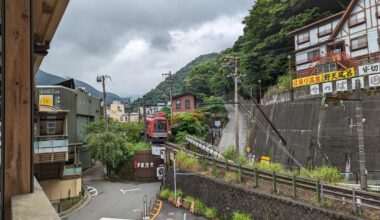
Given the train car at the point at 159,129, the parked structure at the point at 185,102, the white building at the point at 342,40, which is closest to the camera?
the white building at the point at 342,40

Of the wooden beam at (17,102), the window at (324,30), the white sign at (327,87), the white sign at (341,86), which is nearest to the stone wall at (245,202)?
the white sign at (327,87)

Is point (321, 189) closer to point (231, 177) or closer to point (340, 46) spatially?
point (231, 177)

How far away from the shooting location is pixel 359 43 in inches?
1028

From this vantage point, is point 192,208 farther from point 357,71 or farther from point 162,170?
point 357,71

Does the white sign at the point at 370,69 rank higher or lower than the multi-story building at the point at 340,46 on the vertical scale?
lower

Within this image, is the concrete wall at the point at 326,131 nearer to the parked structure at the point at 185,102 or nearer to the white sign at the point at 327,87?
the white sign at the point at 327,87

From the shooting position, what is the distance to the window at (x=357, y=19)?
2547 cm

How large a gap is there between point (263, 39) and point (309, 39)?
7674mm

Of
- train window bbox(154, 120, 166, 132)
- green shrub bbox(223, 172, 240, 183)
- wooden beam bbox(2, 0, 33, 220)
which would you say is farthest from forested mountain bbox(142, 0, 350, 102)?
wooden beam bbox(2, 0, 33, 220)

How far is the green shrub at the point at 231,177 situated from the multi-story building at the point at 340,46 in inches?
327

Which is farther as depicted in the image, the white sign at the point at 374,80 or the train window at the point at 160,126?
the train window at the point at 160,126

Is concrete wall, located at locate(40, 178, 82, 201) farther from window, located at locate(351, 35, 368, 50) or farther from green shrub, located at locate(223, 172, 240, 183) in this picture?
window, located at locate(351, 35, 368, 50)

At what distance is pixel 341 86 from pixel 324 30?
40.5ft

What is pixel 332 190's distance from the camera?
1138 cm
